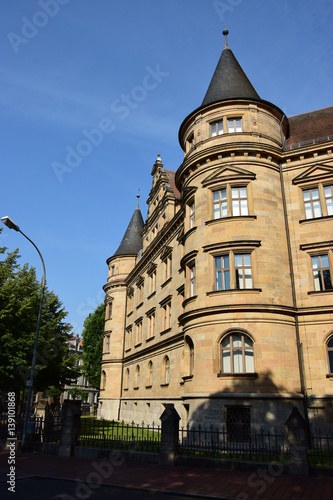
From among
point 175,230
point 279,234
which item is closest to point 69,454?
point 279,234

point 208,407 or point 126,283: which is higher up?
point 126,283

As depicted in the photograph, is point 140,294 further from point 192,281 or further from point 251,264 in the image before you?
point 251,264

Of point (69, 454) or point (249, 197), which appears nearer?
point (69, 454)

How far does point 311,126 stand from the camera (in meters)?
23.6

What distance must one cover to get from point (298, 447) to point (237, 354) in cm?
581

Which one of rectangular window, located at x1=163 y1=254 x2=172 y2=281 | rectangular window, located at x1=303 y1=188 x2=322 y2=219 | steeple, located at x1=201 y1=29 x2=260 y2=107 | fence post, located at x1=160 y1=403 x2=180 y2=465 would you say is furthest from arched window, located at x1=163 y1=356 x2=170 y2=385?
steeple, located at x1=201 y1=29 x2=260 y2=107

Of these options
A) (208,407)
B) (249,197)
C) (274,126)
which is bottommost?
(208,407)

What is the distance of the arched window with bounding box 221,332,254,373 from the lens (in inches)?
645

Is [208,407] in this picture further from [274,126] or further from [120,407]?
[120,407]

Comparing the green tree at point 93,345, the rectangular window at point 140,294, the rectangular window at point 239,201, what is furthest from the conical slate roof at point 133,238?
the rectangular window at point 239,201

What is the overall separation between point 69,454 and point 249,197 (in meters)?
14.0

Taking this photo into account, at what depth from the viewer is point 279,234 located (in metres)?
18.9

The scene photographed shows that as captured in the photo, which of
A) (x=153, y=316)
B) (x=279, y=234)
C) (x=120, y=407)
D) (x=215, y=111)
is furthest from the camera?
(x=120, y=407)

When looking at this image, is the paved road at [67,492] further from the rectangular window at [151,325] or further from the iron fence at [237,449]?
the rectangular window at [151,325]
